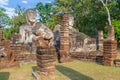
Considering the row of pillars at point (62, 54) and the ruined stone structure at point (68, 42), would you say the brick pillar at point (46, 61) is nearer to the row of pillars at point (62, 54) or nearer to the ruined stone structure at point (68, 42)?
the row of pillars at point (62, 54)

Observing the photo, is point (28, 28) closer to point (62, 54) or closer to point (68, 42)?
point (68, 42)

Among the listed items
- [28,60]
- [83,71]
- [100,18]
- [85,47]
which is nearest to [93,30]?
[100,18]

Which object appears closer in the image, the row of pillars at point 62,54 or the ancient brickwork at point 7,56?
the row of pillars at point 62,54

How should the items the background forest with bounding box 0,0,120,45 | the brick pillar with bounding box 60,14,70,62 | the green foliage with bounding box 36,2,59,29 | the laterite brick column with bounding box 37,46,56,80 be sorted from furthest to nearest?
the green foliage with bounding box 36,2,59,29
the background forest with bounding box 0,0,120,45
the brick pillar with bounding box 60,14,70,62
the laterite brick column with bounding box 37,46,56,80

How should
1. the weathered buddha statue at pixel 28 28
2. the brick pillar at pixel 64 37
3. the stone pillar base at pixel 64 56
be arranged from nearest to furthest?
the stone pillar base at pixel 64 56, the brick pillar at pixel 64 37, the weathered buddha statue at pixel 28 28

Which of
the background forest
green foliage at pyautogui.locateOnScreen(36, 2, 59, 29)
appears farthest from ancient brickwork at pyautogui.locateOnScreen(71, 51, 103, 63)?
green foliage at pyautogui.locateOnScreen(36, 2, 59, 29)

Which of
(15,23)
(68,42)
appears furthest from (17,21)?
(68,42)

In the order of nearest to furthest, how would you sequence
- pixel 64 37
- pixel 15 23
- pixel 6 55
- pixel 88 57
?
pixel 6 55 < pixel 88 57 < pixel 64 37 < pixel 15 23

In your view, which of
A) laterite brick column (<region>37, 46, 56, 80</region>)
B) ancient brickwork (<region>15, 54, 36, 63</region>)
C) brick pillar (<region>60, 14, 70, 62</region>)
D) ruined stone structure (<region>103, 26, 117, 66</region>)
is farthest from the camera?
brick pillar (<region>60, 14, 70, 62</region>)

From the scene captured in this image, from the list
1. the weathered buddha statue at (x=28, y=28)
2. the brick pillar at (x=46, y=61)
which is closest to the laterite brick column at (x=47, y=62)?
the brick pillar at (x=46, y=61)

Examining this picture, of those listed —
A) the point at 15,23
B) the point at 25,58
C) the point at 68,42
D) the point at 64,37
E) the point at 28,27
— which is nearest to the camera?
the point at 25,58

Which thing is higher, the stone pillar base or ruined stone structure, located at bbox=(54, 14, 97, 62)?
ruined stone structure, located at bbox=(54, 14, 97, 62)

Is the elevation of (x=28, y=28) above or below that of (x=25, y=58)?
above

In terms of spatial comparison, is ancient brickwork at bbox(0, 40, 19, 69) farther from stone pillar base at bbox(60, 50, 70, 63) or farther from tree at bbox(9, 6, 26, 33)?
tree at bbox(9, 6, 26, 33)
